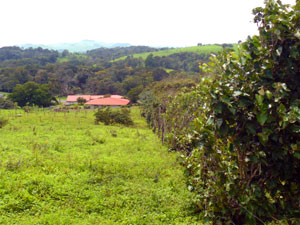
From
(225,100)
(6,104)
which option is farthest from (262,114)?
(6,104)

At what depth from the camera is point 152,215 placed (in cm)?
645

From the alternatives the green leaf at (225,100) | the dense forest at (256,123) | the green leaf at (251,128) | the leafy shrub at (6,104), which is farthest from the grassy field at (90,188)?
the leafy shrub at (6,104)

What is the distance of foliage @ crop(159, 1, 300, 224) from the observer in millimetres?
3699

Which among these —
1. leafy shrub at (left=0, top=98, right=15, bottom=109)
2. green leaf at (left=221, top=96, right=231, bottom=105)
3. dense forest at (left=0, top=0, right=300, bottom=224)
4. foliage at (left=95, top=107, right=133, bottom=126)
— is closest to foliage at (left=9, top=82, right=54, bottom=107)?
leafy shrub at (left=0, top=98, right=15, bottom=109)

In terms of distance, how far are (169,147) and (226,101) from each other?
11.1 m

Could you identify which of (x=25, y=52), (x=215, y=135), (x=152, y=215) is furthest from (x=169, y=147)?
(x=25, y=52)

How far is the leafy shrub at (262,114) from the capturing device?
12.1 ft

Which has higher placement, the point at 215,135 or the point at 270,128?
the point at 270,128

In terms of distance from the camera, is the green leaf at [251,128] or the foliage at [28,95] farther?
the foliage at [28,95]

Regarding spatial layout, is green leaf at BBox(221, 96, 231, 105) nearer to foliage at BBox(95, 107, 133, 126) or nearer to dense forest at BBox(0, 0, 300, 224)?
dense forest at BBox(0, 0, 300, 224)

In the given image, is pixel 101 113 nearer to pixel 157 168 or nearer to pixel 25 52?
pixel 157 168

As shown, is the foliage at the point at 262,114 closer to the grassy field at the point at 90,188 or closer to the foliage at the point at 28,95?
the grassy field at the point at 90,188

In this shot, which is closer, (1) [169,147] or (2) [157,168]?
(2) [157,168]

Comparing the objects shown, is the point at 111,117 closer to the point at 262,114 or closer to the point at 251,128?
the point at 251,128
